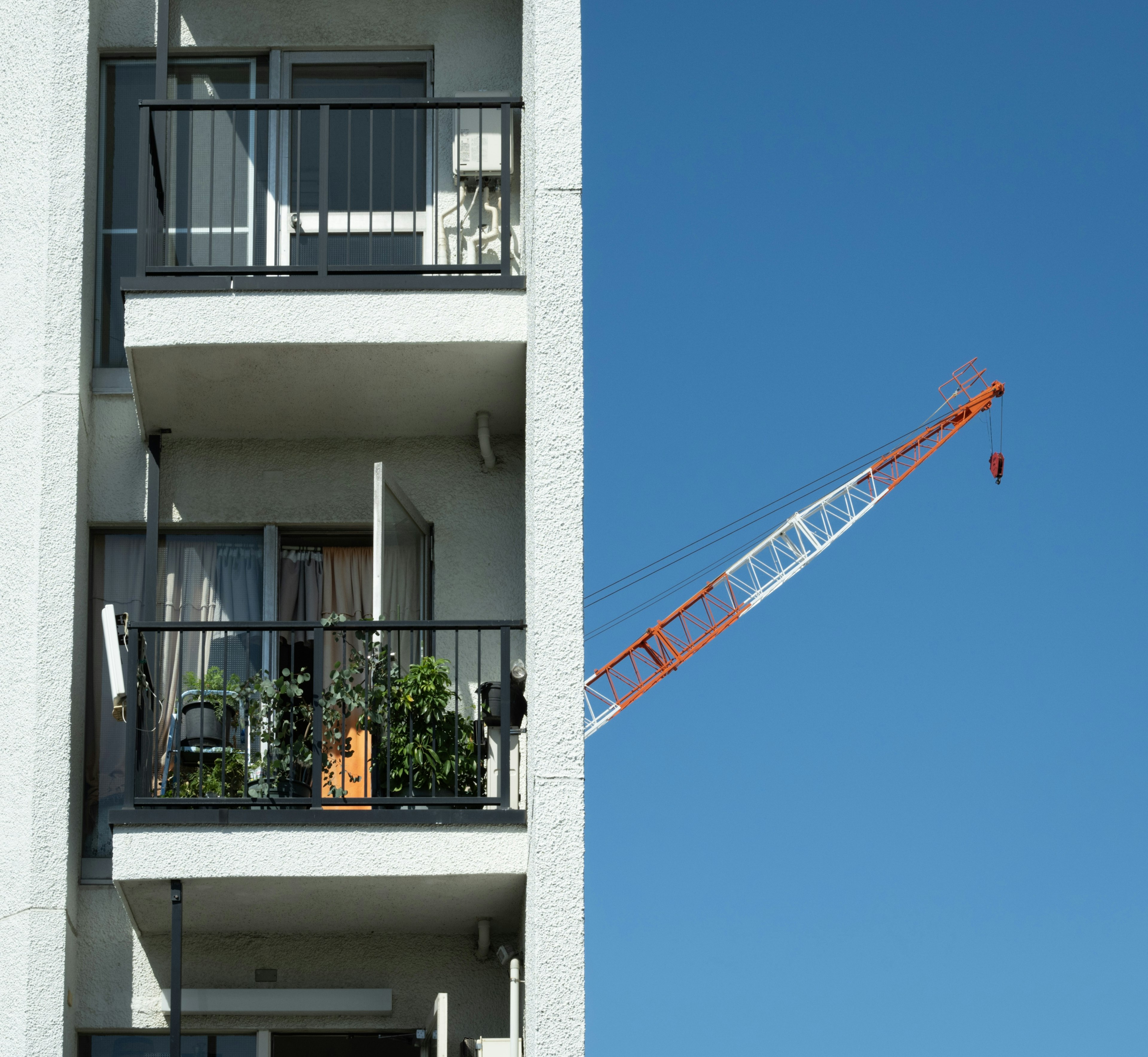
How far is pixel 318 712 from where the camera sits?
10.4m

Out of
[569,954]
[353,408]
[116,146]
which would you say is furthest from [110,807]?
[116,146]

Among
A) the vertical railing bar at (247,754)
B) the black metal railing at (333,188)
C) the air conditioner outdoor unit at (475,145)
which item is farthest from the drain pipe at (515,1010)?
the air conditioner outdoor unit at (475,145)

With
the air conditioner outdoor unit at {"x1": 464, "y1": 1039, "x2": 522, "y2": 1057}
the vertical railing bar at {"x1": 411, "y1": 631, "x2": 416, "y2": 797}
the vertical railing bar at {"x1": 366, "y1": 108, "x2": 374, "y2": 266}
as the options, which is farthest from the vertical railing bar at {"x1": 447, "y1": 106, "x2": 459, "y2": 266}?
the air conditioner outdoor unit at {"x1": 464, "y1": 1039, "x2": 522, "y2": 1057}

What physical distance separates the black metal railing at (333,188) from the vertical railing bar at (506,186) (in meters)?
0.67

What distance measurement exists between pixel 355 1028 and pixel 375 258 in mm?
5317

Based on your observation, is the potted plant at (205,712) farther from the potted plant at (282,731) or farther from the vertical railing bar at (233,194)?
the vertical railing bar at (233,194)

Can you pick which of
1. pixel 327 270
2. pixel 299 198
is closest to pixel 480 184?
pixel 299 198

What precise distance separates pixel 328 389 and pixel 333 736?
2288mm

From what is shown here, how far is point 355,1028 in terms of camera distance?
36.8ft

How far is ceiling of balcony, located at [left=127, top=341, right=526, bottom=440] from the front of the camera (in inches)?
436

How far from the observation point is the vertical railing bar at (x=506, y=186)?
11.1 m

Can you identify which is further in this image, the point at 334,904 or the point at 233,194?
the point at 233,194

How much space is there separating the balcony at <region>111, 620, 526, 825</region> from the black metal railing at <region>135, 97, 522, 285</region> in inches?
109

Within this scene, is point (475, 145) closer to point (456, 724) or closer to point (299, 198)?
point (299, 198)
